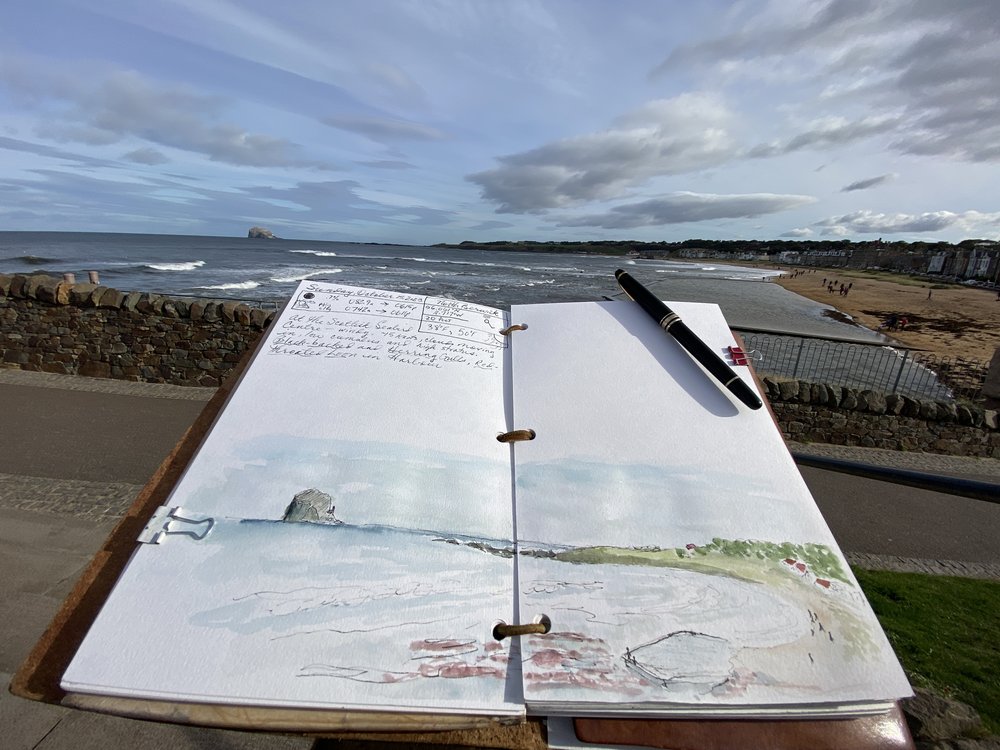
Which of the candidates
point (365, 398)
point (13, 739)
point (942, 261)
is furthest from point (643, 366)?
point (942, 261)

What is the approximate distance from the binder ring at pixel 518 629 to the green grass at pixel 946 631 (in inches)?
110

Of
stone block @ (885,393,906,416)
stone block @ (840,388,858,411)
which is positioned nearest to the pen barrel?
stone block @ (840,388,858,411)

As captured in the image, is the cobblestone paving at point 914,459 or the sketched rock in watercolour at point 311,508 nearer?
the sketched rock in watercolour at point 311,508

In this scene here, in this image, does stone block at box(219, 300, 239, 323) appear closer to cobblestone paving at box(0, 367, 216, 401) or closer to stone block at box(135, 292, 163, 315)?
stone block at box(135, 292, 163, 315)

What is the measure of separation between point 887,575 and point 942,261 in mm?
110686

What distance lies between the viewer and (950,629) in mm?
3352

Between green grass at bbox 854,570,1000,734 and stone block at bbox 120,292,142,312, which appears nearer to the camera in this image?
green grass at bbox 854,570,1000,734

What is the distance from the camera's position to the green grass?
2672mm

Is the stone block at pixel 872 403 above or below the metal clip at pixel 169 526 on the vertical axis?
below

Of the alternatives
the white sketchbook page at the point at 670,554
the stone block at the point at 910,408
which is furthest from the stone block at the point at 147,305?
the stone block at the point at 910,408

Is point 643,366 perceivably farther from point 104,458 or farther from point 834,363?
point 834,363

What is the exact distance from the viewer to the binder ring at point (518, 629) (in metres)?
0.94

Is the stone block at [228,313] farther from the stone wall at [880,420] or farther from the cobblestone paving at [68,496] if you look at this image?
the stone wall at [880,420]

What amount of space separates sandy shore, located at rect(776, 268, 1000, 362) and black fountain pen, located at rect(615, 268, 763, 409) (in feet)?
73.2
